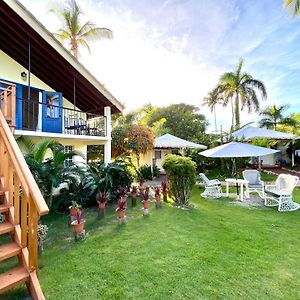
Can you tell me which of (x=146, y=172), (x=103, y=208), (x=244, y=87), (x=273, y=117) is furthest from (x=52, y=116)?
(x=273, y=117)

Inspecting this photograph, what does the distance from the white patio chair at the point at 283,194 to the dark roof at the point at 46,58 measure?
327 inches

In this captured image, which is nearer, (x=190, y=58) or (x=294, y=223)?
(x=294, y=223)

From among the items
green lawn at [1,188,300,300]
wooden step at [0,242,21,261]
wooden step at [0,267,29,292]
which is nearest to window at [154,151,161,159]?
green lawn at [1,188,300,300]

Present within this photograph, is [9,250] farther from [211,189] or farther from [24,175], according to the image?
[211,189]

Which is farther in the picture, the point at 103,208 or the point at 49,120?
the point at 49,120

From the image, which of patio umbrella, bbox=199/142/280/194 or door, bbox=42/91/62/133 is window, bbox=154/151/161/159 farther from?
door, bbox=42/91/62/133

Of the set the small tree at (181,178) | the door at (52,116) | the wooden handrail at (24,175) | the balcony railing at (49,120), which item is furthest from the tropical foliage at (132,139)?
the wooden handrail at (24,175)

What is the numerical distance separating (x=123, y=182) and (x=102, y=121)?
4.25 m

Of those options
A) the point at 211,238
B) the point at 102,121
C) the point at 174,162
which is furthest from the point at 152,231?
the point at 102,121

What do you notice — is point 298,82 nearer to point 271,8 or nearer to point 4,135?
point 271,8

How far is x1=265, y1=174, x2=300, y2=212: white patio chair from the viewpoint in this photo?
28.8ft

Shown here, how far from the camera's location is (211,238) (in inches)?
227

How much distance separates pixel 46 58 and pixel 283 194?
11441 millimetres

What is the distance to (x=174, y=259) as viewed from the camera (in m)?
4.62
